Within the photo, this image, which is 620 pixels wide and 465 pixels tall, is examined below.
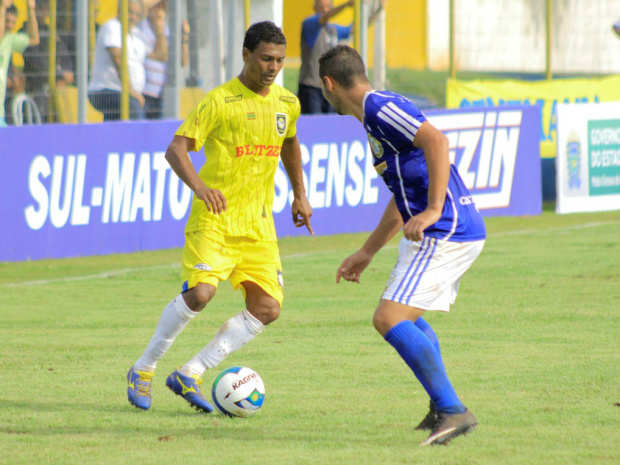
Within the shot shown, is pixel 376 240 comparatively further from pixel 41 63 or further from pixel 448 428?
pixel 41 63

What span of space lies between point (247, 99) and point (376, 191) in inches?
347

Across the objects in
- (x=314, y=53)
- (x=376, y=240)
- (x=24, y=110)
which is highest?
(x=314, y=53)

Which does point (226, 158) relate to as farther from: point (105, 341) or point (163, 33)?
point (163, 33)

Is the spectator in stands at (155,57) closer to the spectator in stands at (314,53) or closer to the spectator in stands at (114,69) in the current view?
the spectator in stands at (114,69)

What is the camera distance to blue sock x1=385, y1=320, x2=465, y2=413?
16.7ft

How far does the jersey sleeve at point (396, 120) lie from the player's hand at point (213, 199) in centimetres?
97

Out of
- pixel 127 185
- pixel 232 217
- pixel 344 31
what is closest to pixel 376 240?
pixel 232 217

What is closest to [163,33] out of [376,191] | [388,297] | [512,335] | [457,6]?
[376,191]

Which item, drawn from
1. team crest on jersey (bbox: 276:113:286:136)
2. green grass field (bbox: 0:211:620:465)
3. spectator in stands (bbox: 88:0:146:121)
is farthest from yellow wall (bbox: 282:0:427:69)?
team crest on jersey (bbox: 276:113:286:136)

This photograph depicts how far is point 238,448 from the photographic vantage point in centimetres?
519

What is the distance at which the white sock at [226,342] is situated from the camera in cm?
601

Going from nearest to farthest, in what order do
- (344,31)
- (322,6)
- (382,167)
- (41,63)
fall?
(382,167) → (41,63) → (322,6) → (344,31)

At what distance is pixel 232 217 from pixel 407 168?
4.13 feet

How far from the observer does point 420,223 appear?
4.96 m
